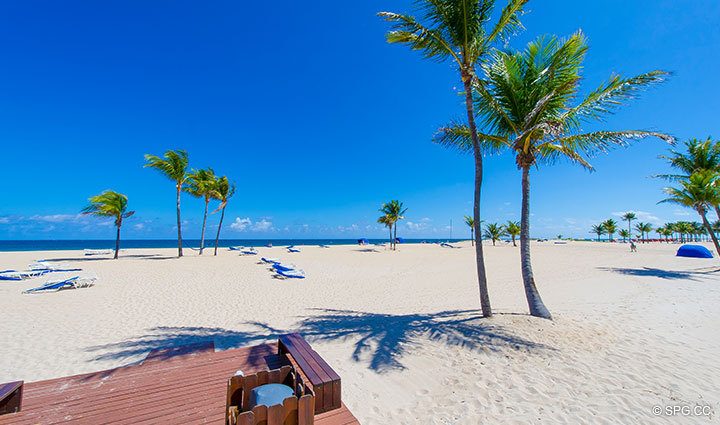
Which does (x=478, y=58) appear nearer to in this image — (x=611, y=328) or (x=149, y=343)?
(x=611, y=328)

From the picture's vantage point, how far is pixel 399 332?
6.88 metres

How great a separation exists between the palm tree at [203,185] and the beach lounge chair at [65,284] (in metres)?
17.7

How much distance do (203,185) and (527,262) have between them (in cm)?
2989

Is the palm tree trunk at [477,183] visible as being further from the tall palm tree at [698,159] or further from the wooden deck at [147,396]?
the tall palm tree at [698,159]

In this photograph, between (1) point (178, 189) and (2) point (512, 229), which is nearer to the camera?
(1) point (178, 189)

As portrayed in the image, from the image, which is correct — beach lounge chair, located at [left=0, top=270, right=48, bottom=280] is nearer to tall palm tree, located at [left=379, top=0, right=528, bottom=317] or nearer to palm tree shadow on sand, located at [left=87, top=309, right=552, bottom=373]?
palm tree shadow on sand, located at [left=87, top=309, right=552, bottom=373]

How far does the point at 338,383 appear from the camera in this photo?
10.9 ft

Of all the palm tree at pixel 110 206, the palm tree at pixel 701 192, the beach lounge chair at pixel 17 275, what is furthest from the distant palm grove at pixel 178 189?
the palm tree at pixel 701 192

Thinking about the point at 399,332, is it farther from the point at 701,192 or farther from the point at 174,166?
the point at 174,166

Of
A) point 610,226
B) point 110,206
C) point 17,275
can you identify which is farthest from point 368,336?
point 610,226

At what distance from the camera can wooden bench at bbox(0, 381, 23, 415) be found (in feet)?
9.34

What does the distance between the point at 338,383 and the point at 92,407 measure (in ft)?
9.06

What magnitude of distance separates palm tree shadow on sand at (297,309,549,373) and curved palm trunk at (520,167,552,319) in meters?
1.42

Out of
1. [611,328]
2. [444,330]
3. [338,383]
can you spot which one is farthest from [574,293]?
[338,383]
